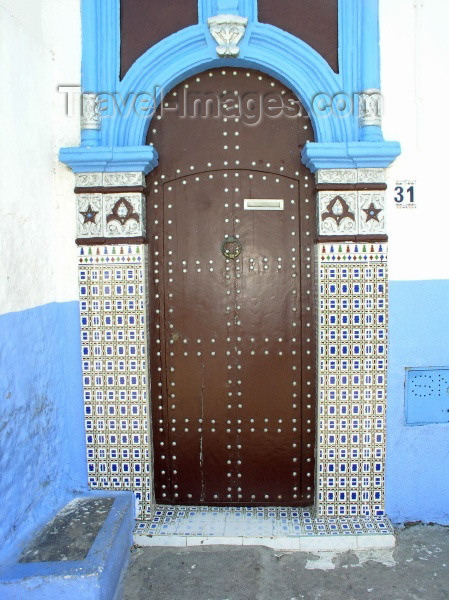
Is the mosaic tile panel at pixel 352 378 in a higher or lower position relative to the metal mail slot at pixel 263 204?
lower

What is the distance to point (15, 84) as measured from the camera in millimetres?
2674

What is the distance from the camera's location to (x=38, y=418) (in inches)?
112

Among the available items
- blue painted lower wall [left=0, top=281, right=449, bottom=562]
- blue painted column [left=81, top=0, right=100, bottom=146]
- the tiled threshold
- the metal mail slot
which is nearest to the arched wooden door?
the metal mail slot

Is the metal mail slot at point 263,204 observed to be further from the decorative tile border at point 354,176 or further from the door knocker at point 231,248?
the decorative tile border at point 354,176

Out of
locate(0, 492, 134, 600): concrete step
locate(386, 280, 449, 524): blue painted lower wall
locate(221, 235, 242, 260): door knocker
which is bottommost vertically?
locate(0, 492, 134, 600): concrete step

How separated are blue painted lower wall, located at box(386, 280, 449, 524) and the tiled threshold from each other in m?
0.24

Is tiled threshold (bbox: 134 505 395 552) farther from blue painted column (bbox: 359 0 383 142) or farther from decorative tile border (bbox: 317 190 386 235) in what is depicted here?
blue painted column (bbox: 359 0 383 142)

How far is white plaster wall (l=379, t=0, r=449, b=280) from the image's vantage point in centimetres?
299

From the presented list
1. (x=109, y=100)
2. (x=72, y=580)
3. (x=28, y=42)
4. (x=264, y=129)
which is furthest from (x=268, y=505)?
(x=28, y=42)

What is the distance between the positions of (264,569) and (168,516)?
0.69m

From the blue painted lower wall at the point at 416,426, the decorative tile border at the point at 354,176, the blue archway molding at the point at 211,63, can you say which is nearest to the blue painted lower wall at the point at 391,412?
the blue painted lower wall at the point at 416,426

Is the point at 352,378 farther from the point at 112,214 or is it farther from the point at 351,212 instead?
the point at 112,214

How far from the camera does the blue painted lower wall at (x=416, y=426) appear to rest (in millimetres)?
3062

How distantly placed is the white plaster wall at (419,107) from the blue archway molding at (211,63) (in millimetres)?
115
